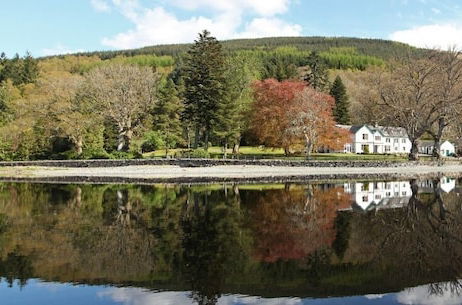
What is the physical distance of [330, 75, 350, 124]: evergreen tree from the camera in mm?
86125

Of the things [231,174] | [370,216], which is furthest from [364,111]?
[370,216]

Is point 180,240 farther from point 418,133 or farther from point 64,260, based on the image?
point 418,133

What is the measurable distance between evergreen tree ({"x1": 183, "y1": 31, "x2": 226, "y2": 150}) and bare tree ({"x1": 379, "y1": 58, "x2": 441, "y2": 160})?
72.1ft

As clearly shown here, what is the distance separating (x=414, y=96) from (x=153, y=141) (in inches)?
1413

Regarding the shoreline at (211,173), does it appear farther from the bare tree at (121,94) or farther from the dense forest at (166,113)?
the bare tree at (121,94)

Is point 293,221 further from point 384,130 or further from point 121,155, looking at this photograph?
point 384,130

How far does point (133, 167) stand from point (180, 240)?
121 ft

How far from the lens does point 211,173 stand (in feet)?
161

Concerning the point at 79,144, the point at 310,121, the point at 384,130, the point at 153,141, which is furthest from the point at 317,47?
the point at 79,144

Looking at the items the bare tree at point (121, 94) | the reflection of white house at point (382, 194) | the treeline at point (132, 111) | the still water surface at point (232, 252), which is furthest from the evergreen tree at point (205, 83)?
the still water surface at point (232, 252)

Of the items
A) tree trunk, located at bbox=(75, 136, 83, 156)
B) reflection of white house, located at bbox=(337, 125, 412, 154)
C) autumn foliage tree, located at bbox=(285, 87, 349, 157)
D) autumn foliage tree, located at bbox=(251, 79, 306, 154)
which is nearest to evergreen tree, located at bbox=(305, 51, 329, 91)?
reflection of white house, located at bbox=(337, 125, 412, 154)

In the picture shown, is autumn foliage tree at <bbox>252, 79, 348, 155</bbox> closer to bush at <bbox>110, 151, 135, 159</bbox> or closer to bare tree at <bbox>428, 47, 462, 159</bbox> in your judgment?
bare tree at <bbox>428, 47, 462, 159</bbox>

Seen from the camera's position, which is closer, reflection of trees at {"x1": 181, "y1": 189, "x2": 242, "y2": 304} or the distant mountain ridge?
reflection of trees at {"x1": 181, "y1": 189, "x2": 242, "y2": 304}

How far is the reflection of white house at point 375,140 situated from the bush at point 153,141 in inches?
1273
